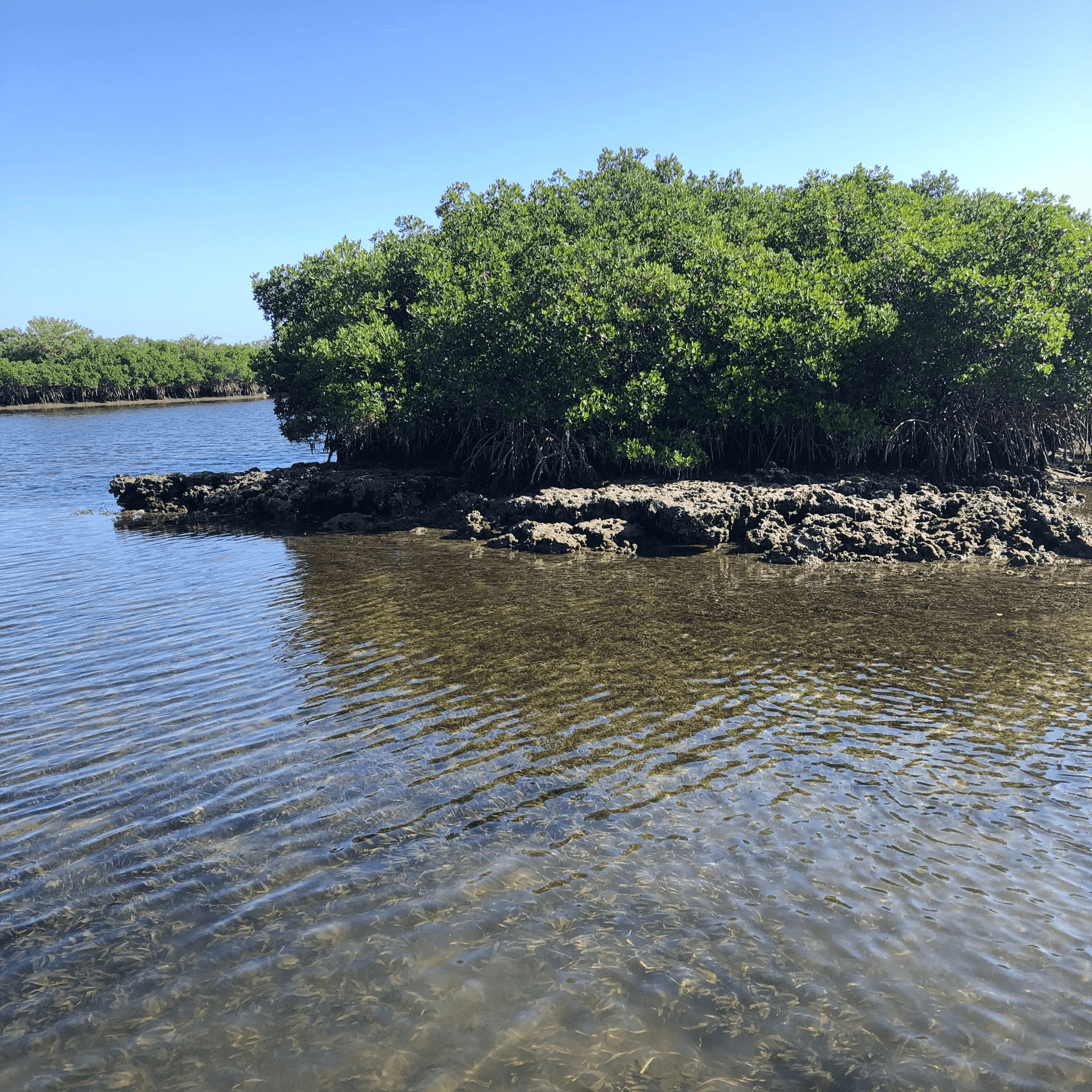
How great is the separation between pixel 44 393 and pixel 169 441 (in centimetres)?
6615

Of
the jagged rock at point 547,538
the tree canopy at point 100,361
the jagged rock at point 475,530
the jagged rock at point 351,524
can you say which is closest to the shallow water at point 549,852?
the jagged rock at point 547,538

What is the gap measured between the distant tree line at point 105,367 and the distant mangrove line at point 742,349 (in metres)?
77.7

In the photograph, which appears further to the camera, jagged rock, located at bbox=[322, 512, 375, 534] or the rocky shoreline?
jagged rock, located at bbox=[322, 512, 375, 534]

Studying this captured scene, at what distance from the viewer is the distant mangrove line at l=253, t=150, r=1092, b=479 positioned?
84.9 ft

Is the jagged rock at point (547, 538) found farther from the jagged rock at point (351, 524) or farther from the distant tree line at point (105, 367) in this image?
the distant tree line at point (105, 367)

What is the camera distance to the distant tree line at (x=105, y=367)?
110 metres

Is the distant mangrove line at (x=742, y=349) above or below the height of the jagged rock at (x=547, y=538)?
above

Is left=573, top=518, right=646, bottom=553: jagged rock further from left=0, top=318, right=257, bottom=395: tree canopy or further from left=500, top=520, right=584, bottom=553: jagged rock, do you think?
left=0, top=318, right=257, bottom=395: tree canopy

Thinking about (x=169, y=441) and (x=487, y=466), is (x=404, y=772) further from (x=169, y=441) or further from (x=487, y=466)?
(x=169, y=441)

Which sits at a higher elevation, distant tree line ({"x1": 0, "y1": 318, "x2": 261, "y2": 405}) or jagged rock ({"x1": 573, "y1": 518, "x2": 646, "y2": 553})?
distant tree line ({"x1": 0, "y1": 318, "x2": 261, "y2": 405})

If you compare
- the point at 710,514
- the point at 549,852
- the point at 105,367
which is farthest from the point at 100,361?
the point at 549,852

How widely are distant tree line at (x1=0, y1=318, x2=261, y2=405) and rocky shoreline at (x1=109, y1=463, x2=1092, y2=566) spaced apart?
256 ft

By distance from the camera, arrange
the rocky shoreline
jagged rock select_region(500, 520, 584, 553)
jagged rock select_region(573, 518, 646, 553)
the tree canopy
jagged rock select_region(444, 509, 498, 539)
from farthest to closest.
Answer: the tree canopy → jagged rock select_region(444, 509, 498, 539) → jagged rock select_region(573, 518, 646, 553) → jagged rock select_region(500, 520, 584, 553) → the rocky shoreline

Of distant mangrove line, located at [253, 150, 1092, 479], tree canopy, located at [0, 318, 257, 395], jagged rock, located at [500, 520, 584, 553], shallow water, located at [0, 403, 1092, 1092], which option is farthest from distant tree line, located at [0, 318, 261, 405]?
shallow water, located at [0, 403, 1092, 1092]
